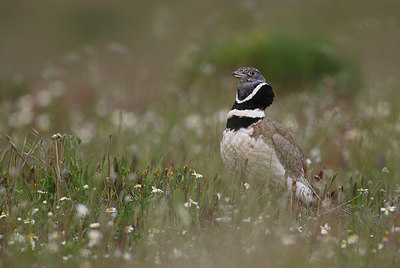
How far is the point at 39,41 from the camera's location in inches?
1025

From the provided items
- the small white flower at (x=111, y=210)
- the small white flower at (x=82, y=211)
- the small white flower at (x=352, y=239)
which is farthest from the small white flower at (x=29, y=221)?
the small white flower at (x=352, y=239)

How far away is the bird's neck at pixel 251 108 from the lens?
5.04 m

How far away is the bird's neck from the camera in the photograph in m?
5.04

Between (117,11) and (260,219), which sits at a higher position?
(117,11)

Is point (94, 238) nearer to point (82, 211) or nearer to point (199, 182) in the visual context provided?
point (82, 211)

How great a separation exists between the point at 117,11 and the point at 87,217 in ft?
90.5

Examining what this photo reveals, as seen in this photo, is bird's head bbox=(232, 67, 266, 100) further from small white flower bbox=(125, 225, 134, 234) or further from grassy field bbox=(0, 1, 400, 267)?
small white flower bbox=(125, 225, 134, 234)

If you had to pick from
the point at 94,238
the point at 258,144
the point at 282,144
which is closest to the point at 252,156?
the point at 258,144

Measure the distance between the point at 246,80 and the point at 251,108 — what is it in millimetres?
286

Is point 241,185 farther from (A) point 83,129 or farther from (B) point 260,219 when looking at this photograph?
(A) point 83,129

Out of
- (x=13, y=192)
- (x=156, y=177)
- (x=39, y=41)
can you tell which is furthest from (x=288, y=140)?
(x=39, y=41)

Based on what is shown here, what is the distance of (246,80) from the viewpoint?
17.0ft

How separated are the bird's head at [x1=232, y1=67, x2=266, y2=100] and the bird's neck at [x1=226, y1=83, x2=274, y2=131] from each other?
0.03m

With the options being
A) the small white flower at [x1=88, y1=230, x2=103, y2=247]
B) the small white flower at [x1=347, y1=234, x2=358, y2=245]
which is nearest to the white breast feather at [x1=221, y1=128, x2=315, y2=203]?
the small white flower at [x1=347, y1=234, x2=358, y2=245]
